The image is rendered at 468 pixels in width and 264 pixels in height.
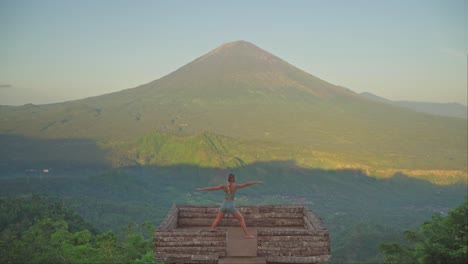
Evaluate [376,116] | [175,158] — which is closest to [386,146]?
[376,116]

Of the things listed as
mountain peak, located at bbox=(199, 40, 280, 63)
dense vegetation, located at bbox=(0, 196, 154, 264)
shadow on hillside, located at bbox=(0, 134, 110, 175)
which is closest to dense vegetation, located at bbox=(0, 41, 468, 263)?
shadow on hillside, located at bbox=(0, 134, 110, 175)

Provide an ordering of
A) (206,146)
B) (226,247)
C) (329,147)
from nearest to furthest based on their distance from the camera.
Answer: (226,247) → (206,146) → (329,147)

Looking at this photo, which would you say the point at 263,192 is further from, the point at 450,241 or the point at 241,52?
the point at 241,52

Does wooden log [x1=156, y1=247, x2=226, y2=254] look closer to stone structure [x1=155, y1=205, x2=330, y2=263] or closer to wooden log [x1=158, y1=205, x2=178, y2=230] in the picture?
stone structure [x1=155, y1=205, x2=330, y2=263]

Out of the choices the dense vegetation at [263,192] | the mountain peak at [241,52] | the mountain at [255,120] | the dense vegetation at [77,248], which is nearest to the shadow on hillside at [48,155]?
the mountain at [255,120]

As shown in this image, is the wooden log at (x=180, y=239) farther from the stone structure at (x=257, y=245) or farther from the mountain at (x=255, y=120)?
the mountain at (x=255, y=120)

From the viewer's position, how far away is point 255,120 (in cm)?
13962

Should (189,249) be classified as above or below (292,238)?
below

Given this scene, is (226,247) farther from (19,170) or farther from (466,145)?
(466,145)

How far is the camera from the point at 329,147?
12006 centimetres

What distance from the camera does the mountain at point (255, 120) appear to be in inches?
4525

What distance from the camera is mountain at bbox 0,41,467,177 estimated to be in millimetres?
114938

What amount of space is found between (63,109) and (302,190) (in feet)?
273

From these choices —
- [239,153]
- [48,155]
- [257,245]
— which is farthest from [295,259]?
[48,155]
